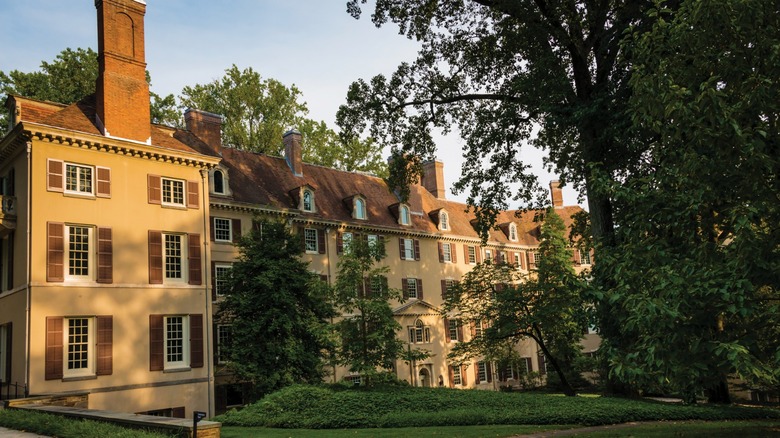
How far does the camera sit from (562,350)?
34.9 metres

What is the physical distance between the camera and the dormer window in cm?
3800

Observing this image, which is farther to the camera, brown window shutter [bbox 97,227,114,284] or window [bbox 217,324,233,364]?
window [bbox 217,324,233,364]

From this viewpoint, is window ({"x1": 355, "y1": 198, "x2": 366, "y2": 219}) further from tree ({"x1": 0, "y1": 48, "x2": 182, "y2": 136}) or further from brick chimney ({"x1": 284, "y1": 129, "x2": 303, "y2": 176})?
tree ({"x1": 0, "y1": 48, "x2": 182, "y2": 136})

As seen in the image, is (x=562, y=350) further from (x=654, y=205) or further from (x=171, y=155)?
(x=654, y=205)

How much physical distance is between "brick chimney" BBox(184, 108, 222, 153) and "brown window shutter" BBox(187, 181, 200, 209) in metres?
5.64

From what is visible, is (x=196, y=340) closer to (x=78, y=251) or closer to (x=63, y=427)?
(x=78, y=251)

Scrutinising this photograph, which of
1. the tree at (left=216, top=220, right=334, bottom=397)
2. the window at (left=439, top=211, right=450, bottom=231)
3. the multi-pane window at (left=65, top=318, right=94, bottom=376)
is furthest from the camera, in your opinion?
the window at (left=439, top=211, right=450, bottom=231)

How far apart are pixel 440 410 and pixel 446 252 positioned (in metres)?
25.8

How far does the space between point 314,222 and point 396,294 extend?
31.7 feet

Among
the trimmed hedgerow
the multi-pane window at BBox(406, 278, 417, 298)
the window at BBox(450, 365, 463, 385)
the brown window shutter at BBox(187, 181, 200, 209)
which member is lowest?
the window at BBox(450, 365, 463, 385)

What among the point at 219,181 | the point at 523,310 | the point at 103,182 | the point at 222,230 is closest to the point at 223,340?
the point at 222,230

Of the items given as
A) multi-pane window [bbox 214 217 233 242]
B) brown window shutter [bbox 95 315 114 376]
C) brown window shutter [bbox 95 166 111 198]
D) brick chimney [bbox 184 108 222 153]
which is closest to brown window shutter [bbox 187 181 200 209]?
brown window shutter [bbox 95 166 111 198]

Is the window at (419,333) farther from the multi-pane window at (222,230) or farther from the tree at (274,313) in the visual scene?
the multi-pane window at (222,230)

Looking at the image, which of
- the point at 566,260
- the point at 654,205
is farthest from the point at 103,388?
the point at 566,260
